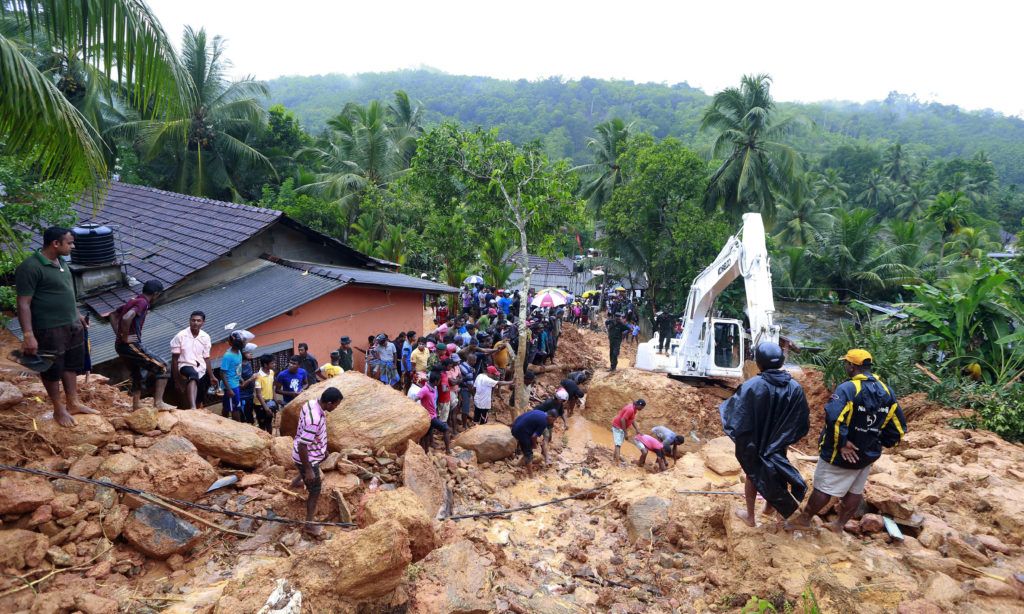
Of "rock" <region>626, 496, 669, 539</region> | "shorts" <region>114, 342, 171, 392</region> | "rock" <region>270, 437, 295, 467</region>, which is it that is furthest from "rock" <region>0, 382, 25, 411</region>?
"rock" <region>626, 496, 669, 539</region>

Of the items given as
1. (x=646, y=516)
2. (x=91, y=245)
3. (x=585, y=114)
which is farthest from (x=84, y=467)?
(x=585, y=114)

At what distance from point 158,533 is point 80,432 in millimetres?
1312

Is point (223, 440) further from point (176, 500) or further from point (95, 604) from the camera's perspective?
point (95, 604)

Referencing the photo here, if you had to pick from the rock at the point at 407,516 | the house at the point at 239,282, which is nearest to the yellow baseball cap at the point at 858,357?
the rock at the point at 407,516

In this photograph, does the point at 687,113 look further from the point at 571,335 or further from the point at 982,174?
the point at 571,335

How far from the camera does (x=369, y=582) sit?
146 inches

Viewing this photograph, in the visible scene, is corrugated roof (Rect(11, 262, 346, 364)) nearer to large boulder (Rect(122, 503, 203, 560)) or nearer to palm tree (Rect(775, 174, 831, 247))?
large boulder (Rect(122, 503, 203, 560))

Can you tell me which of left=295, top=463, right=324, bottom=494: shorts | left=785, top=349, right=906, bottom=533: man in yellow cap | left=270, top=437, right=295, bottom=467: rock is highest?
left=785, top=349, right=906, bottom=533: man in yellow cap

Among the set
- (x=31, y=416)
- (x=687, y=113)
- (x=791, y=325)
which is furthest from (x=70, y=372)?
(x=687, y=113)

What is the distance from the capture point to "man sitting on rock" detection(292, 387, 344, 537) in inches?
183

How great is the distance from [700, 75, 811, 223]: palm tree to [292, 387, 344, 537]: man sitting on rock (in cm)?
2253

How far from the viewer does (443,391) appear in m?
7.79

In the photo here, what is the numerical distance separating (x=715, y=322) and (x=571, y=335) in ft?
19.7

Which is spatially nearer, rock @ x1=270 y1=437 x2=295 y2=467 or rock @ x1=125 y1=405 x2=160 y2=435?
rock @ x1=125 y1=405 x2=160 y2=435
